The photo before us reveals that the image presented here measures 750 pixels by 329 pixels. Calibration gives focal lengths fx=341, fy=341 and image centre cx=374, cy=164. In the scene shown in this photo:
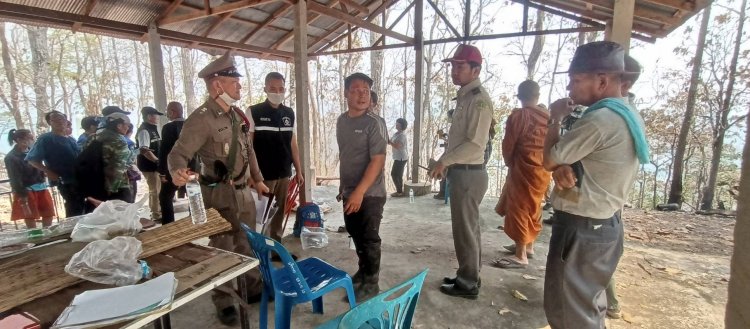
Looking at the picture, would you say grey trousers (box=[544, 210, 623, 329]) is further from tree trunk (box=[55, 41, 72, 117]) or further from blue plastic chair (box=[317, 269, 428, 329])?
tree trunk (box=[55, 41, 72, 117])

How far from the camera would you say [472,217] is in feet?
9.10

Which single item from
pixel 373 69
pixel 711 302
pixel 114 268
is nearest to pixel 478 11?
pixel 373 69

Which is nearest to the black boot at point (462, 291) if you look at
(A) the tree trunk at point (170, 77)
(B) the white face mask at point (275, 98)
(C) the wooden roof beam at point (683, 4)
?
(B) the white face mask at point (275, 98)

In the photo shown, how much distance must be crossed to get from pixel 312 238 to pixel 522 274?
244 centimetres

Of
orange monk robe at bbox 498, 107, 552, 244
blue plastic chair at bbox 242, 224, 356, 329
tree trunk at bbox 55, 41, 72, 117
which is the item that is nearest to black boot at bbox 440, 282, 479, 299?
orange monk robe at bbox 498, 107, 552, 244

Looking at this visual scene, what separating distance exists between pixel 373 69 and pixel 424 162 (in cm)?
635

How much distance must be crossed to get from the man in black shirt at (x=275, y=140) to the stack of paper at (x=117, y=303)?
2189mm

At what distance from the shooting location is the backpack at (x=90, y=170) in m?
3.46

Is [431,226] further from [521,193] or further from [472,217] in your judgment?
[472,217]

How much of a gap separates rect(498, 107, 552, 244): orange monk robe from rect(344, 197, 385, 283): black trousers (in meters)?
1.61

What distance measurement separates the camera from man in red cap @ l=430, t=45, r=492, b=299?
261cm

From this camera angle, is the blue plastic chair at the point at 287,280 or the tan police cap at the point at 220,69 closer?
the blue plastic chair at the point at 287,280

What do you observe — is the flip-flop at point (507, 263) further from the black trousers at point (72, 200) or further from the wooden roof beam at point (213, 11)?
the black trousers at point (72, 200)

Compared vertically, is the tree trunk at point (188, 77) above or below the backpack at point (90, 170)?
above
